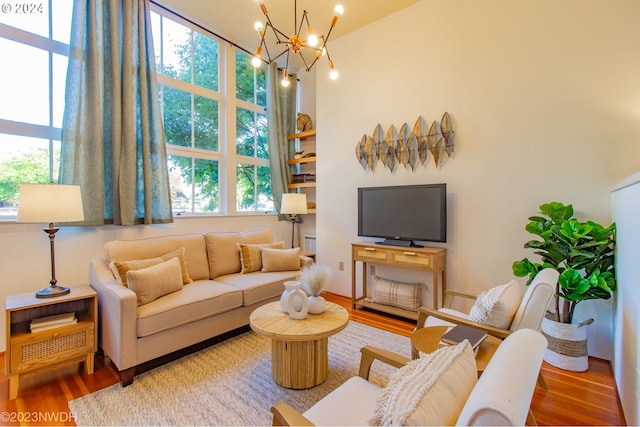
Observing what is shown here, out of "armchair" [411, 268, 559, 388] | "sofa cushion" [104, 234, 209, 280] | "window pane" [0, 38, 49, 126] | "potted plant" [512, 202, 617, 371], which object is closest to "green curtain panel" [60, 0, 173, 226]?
"window pane" [0, 38, 49, 126]

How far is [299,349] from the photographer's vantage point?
6.48ft

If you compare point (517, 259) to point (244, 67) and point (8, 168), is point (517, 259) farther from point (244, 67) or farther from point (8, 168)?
point (8, 168)

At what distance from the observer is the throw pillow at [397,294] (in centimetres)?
327

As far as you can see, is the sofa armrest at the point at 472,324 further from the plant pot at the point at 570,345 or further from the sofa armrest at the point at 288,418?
the sofa armrest at the point at 288,418

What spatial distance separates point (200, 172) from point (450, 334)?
348cm

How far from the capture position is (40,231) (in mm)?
2592

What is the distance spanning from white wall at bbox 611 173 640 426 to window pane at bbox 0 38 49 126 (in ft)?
14.4

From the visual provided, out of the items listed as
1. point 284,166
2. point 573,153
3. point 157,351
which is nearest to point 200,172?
point 284,166

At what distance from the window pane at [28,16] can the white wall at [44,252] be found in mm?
1741

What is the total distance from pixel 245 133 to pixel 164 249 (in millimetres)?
2300

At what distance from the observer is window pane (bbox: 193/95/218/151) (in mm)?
3893

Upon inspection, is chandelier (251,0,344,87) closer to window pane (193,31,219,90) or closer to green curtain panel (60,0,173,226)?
window pane (193,31,219,90)

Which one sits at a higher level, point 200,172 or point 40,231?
point 200,172

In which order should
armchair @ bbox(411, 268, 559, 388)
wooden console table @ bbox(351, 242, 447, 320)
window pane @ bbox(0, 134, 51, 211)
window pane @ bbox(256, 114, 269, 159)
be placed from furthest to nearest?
window pane @ bbox(256, 114, 269, 159) < wooden console table @ bbox(351, 242, 447, 320) < window pane @ bbox(0, 134, 51, 211) < armchair @ bbox(411, 268, 559, 388)
